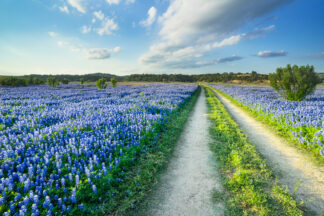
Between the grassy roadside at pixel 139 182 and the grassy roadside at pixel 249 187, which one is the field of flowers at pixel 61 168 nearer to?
the grassy roadside at pixel 139 182

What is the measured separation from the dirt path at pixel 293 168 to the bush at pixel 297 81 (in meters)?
10.0

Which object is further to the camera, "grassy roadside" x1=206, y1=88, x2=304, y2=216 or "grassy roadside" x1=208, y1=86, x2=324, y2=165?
"grassy roadside" x1=208, y1=86, x2=324, y2=165

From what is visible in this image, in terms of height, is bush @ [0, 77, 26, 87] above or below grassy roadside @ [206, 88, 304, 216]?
above

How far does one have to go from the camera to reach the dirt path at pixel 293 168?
3.89m

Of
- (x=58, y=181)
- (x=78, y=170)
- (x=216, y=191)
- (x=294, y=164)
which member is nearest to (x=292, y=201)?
(x=216, y=191)

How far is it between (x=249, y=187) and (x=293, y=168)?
2393 mm

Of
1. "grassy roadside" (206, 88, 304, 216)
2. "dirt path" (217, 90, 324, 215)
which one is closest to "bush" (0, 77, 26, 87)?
"grassy roadside" (206, 88, 304, 216)

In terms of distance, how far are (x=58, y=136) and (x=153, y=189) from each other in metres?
3.88

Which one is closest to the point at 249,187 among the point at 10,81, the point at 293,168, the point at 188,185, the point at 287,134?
the point at 188,185

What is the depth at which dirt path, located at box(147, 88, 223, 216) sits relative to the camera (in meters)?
3.52

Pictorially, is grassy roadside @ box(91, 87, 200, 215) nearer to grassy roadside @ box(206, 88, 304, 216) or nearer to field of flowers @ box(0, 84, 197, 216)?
field of flowers @ box(0, 84, 197, 216)

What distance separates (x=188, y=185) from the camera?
4.32 metres

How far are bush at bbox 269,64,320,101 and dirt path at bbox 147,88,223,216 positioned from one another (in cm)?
1400

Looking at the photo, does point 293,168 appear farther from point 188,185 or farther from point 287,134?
point 188,185
